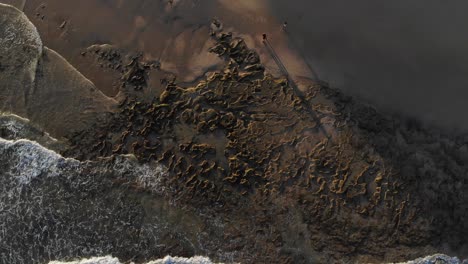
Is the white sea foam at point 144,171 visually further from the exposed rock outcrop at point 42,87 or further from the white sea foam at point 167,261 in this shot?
the white sea foam at point 167,261

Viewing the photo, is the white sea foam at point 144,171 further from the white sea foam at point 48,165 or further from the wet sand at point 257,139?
the wet sand at point 257,139

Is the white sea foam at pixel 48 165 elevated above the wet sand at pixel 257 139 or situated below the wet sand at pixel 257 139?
below

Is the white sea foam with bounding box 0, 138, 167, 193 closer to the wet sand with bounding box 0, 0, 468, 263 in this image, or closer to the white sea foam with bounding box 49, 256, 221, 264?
the wet sand with bounding box 0, 0, 468, 263

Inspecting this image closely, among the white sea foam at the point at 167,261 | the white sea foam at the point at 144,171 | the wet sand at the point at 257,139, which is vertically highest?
the wet sand at the point at 257,139

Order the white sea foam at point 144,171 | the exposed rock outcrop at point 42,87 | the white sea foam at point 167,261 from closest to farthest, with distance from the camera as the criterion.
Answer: the white sea foam at point 167,261 → the white sea foam at point 144,171 → the exposed rock outcrop at point 42,87

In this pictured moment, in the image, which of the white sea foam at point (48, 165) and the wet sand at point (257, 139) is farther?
the white sea foam at point (48, 165)

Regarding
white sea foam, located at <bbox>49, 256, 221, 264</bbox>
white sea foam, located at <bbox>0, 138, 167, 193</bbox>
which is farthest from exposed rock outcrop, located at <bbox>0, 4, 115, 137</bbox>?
white sea foam, located at <bbox>49, 256, 221, 264</bbox>

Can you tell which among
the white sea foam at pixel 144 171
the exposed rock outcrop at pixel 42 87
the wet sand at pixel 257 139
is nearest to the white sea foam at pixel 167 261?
the wet sand at pixel 257 139

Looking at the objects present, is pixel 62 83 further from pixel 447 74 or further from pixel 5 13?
Result: pixel 447 74

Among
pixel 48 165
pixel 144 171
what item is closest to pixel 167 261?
pixel 144 171

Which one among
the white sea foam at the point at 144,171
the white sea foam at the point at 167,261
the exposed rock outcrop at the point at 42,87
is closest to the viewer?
the white sea foam at the point at 167,261

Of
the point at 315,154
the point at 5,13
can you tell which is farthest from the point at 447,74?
the point at 5,13
